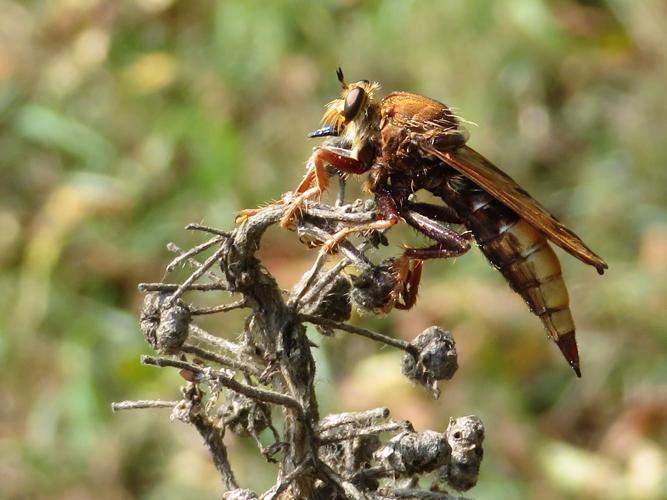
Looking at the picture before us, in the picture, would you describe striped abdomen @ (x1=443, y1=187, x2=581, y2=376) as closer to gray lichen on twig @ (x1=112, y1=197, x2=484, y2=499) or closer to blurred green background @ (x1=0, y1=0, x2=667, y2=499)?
gray lichen on twig @ (x1=112, y1=197, x2=484, y2=499)

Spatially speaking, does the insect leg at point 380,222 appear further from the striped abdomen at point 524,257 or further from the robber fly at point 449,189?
the striped abdomen at point 524,257

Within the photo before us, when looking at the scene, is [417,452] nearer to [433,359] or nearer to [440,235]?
[433,359]

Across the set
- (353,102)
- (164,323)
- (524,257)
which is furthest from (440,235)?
(164,323)

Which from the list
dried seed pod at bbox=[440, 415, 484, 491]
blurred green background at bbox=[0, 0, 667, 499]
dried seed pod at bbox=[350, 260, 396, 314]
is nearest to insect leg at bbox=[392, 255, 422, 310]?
dried seed pod at bbox=[350, 260, 396, 314]

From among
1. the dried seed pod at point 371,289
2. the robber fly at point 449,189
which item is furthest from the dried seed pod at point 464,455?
the robber fly at point 449,189

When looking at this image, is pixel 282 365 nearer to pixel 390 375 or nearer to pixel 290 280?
pixel 390 375

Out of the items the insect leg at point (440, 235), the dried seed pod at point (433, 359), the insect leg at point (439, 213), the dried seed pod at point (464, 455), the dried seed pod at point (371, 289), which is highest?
the insect leg at point (439, 213)

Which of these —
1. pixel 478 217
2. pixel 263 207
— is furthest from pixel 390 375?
pixel 263 207
